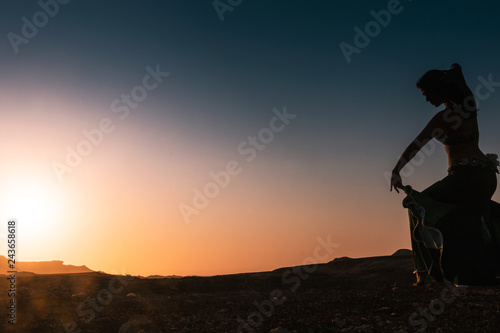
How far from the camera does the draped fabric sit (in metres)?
4.27

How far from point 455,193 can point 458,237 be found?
0.49 metres

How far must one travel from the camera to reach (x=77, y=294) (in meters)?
8.86

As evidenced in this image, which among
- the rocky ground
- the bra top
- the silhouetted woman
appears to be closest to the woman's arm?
the silhouetted woman

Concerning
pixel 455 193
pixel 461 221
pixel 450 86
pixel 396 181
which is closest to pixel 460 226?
pixel 461 221

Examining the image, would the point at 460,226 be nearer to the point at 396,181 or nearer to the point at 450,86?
the point at 396,181

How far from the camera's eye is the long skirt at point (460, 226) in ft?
14.1

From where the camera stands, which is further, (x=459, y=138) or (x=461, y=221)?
(x=459, y=138)

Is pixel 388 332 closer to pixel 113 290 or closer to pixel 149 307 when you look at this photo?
pixel 149 307

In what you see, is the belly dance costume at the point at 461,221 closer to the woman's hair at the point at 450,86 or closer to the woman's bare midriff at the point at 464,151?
the woman's bare midriff at the point at 464,151

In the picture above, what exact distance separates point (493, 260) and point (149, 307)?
238 inches

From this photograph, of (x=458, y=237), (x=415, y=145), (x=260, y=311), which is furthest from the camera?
(x=260, y=311)

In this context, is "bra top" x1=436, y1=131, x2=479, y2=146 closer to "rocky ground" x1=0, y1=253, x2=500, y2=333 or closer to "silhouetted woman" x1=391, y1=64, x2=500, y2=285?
"silhouetted woman" x1=391, y1=64, x2=500, y2=285

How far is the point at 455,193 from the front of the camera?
4496 millimetres

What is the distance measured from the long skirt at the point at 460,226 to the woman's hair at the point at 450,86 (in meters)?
0.76
